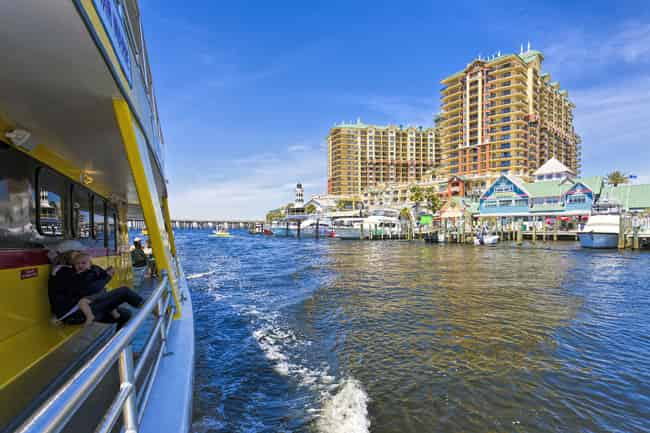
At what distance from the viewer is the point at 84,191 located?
6203mm

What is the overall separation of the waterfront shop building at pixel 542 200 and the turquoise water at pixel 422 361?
4345cm

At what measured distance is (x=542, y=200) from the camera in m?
51.9

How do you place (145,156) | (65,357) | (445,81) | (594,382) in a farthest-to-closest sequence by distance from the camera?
(445,81)
(594,382)
(145,156)
(65,357)

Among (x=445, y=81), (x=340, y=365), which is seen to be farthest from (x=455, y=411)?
(x=445, y=81)

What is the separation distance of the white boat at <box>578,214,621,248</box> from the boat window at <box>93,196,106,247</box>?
38.2 meters

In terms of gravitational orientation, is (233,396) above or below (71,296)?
below

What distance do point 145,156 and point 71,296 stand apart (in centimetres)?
170

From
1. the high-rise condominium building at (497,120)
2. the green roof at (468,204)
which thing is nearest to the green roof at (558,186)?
the green roof at (468,204)

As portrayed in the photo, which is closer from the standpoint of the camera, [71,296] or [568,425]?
[71,296]

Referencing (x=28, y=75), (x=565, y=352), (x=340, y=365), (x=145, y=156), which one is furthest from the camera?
(x=565, y=352)

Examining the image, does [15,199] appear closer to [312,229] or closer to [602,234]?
[602,234]

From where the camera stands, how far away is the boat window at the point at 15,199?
3.42 meters

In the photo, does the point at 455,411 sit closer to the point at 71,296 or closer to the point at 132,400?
the point at 132,400

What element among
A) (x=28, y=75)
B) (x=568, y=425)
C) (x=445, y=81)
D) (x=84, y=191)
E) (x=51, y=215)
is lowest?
(x=568, y=425)
